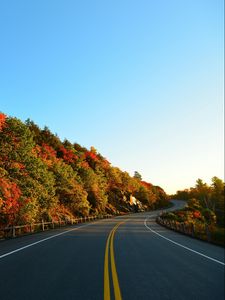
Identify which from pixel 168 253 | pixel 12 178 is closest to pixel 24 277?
pixel 168 253

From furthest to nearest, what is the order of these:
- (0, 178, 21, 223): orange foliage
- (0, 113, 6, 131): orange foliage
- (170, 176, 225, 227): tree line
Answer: (170, 176, 225, 227): tree line, (0, 113, 6, 131): orange foliage, (0, 178, 21, 223): orange foliage

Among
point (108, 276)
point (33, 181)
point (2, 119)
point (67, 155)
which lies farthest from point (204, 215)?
point (108, 276)

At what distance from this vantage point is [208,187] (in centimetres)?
17512

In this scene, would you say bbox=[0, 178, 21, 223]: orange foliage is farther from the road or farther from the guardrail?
the road

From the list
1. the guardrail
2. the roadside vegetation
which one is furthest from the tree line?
the guardrail

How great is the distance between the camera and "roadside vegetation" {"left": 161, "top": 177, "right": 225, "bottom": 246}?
2356 cm

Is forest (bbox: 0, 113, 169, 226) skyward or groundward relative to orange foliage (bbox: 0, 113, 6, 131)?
groundward

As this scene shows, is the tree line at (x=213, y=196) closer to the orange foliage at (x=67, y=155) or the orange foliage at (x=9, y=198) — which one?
the orange foliage at (x=67, y=155)

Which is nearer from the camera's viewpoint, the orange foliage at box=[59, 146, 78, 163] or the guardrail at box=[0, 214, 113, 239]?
the guardrail at box=[0, 214, 113, 239]

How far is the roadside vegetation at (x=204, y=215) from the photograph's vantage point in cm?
2356

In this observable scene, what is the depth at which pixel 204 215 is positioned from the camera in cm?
7856

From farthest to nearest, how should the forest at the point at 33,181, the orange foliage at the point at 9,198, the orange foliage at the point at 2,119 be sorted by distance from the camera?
the orange foliage at the point at 2,119, the forest at the point at 33,181, the orange foliage at the point at 9,198

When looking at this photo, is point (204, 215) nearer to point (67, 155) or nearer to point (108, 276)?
point (67, 155)

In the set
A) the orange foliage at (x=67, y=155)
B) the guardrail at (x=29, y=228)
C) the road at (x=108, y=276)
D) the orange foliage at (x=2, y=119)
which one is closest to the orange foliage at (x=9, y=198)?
the guardrail at (x=29, y=228)
